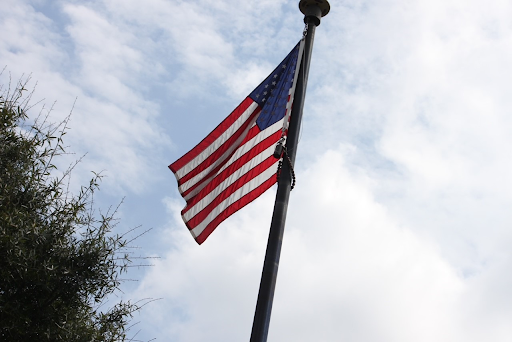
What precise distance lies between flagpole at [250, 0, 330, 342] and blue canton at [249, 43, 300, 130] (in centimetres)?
52

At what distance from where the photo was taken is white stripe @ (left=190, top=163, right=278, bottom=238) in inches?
373

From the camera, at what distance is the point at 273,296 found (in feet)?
22.4

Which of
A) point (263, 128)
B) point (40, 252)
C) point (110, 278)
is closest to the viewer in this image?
point (263, 128)

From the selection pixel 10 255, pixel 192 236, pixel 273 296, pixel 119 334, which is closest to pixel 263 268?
pixel 273 296

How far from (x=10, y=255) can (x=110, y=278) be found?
1.99 meters

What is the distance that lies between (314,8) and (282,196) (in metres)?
2.96

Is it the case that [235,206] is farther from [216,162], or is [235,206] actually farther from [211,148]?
[211,148]

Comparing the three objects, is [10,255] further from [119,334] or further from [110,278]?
[119,334]

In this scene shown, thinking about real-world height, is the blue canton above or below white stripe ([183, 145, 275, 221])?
above

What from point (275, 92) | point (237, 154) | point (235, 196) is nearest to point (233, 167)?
point (237, 154)

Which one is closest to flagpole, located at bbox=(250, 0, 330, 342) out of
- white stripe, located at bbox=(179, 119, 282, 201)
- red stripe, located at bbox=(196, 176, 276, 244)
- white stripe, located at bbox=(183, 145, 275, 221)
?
white stripe, located at bbox=(179, 119, 282, 201)

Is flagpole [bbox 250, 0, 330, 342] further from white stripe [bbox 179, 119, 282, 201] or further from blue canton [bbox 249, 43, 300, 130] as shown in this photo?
white stripe [bbox 179, 119, 282, 201]

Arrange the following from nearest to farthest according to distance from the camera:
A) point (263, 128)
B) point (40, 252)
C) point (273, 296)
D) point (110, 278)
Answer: point (273, 296) < point (263, 128) < point (40, 252) < point (110, 278)

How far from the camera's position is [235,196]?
972 cm
